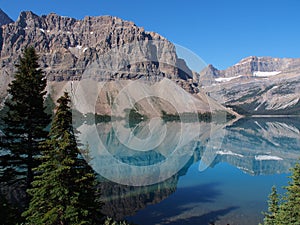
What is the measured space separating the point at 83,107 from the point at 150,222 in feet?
605

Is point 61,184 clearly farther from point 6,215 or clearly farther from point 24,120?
point 24,120

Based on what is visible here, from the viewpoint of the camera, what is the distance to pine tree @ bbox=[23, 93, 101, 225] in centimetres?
991

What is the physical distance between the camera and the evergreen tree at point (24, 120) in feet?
48.5

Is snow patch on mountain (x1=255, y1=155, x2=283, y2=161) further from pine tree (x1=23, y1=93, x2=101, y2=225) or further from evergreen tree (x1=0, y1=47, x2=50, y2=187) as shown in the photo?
pine tree (x1=23, y1=93, x2=101, y2=225)

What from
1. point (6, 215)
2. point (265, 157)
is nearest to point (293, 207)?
point (6, 215)

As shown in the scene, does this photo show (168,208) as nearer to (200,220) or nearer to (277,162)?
(200,220)

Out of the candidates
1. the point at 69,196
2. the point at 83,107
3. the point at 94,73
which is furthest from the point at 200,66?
the point at 83,107

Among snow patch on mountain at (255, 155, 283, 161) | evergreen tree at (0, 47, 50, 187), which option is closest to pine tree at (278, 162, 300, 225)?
evergreen tree at (0, 47, 50, 187)

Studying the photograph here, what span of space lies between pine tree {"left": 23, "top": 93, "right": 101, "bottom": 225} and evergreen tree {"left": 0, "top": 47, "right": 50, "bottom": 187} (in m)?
4.92

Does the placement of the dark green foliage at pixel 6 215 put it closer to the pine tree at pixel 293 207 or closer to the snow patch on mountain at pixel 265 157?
the pine tree at pixel 293 207

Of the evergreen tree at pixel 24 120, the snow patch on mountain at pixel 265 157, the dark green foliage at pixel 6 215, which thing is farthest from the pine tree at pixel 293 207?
the snow patch on mountain at pixel 265 157

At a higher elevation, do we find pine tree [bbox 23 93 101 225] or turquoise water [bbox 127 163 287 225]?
pine tree [bbox 23 93 101 225]

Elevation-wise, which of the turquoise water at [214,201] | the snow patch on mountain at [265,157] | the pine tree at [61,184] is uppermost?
the pine tree at [61,184]

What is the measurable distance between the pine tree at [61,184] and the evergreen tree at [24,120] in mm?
4917
